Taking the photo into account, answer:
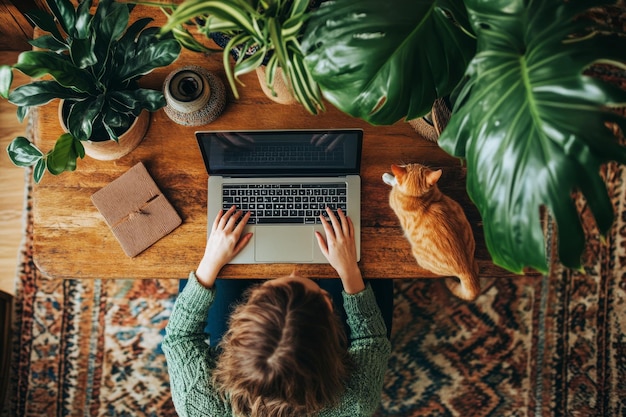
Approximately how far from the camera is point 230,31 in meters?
0.91

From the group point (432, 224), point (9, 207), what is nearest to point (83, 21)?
point (432, 224)

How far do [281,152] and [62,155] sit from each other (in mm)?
436

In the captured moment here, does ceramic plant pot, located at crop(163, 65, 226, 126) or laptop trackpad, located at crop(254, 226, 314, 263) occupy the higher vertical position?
ceramic plant pot, located at crop(163, 65, 226, 126)

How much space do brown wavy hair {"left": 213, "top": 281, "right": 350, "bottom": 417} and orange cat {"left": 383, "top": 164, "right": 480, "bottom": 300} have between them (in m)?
0.25

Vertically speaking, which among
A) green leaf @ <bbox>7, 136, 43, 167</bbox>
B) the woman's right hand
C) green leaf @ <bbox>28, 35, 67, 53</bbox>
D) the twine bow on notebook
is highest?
green leaf @ <bbox>28, 35, 67, 53</bbox>

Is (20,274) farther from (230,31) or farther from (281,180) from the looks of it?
(230,31)

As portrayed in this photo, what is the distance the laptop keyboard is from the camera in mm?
1170

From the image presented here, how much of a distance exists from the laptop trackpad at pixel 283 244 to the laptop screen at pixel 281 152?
0.13 m

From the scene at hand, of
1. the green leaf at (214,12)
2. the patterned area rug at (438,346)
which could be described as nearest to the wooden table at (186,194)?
the green leaf at (214,12)

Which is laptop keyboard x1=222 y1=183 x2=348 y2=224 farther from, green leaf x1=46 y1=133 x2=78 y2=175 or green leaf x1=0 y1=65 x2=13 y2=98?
green leaf x1=0 y1=65 x2=13 y2=98

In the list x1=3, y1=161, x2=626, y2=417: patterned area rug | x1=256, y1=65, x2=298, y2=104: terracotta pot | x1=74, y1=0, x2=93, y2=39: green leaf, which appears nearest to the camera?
x1=74, y1=0, x2=93, y2=39: green leaf

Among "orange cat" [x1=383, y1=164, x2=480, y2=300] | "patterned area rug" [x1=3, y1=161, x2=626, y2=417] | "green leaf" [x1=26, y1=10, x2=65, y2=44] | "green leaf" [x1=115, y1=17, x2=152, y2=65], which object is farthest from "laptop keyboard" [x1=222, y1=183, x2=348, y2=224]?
"patterned area rug" [x1=3, y1=161, x2=626, y2=417]

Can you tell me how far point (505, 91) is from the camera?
2.41 ft

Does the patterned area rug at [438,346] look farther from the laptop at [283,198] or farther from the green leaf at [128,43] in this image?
the green leaf at [128,43]
